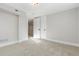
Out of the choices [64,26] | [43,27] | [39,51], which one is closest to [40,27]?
[43,27]

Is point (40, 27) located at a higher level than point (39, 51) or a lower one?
higher

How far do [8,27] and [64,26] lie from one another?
3.53 m

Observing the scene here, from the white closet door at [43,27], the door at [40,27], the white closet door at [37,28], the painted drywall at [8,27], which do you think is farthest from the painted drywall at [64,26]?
the painted drywall at [8,27]

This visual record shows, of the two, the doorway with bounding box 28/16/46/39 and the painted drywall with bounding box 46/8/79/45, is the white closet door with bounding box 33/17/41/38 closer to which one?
the doorway with bounding box 28/16/46/39

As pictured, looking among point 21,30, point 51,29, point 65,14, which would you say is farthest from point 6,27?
point 65,14

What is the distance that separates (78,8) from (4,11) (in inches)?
164

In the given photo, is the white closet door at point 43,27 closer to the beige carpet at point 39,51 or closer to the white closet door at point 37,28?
the white closet door at point 37,28

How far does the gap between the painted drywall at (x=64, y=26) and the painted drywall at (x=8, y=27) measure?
2691mm

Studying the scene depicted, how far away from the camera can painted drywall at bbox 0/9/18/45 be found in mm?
3719

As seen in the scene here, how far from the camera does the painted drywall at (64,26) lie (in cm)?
397

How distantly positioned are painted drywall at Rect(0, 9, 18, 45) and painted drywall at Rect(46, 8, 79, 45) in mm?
2691

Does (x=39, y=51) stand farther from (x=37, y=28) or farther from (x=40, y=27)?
(x=37, y=28)

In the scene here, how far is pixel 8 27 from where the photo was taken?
4.09 meters

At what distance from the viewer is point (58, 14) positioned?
16.1ft
